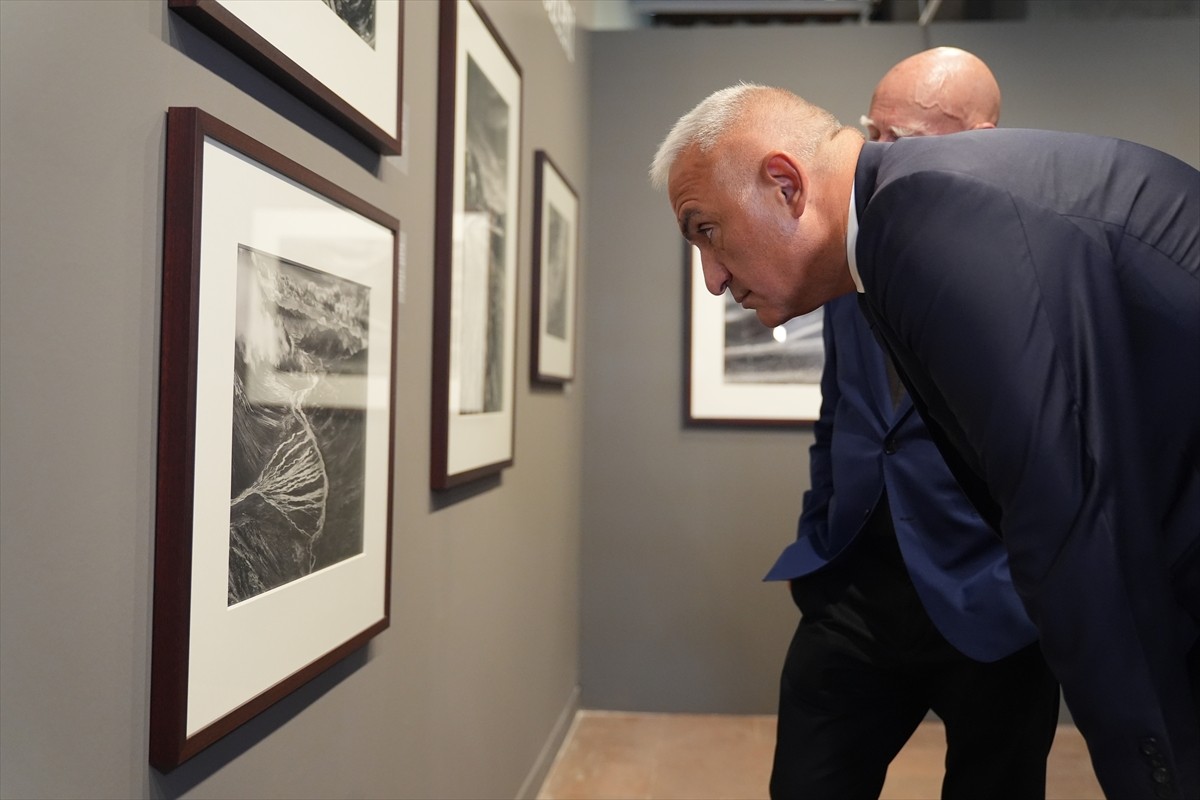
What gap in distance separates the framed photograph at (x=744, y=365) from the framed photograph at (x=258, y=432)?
2.68m

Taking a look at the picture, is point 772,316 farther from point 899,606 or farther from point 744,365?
point 744,365

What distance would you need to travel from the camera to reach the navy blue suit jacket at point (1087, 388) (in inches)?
34.7

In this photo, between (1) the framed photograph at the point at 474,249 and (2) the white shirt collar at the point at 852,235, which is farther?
(1) the framed photograph at the point at 474,249

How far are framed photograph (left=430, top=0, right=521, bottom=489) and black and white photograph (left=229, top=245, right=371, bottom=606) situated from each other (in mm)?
505

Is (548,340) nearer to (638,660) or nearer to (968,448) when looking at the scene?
(638,660)

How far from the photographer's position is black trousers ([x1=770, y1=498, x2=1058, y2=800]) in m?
1.92

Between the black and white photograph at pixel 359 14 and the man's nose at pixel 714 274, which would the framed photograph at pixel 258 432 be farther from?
the man's nose at pixel 714 274

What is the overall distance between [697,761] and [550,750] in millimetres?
559

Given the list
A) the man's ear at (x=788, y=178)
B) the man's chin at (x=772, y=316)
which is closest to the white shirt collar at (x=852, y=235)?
the man's ear at (x=788, y=178)

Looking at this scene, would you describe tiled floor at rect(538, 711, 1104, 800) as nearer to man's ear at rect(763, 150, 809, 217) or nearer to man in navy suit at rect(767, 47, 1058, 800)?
man in navy suit at rect(767, 47, 1058, 800)

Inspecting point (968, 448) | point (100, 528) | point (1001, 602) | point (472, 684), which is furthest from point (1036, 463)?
point (472, 684)

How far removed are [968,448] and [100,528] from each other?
2.91 feet

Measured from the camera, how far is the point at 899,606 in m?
1.96

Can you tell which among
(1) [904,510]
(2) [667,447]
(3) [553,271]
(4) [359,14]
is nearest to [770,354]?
(2) [667,447]
